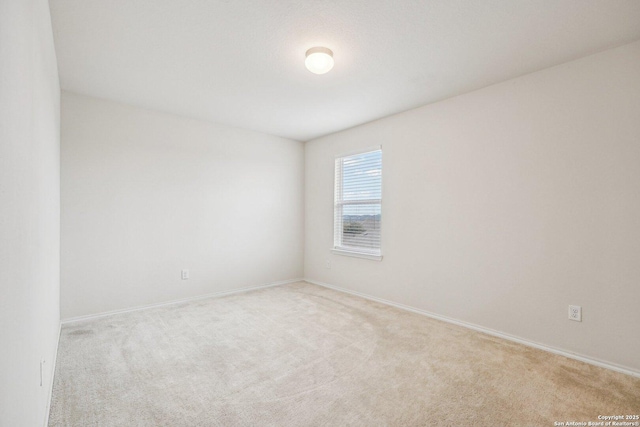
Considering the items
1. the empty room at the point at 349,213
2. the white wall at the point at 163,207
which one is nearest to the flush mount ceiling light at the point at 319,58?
the empty room at the point at 349,213

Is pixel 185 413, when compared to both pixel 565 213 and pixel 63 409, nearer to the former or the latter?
pixel 63 409

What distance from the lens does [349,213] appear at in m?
4.52

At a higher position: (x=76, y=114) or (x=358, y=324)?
(x=76, y=114)

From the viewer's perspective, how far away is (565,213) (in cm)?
251

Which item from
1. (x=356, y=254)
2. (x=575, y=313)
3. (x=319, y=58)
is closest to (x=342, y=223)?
(x=356, y=254)

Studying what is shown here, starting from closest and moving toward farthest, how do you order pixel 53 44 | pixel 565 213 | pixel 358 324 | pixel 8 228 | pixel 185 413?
pixel 8 228, pixel 185 413, pixel 53 44, pixel 565 213, pixel 358 324

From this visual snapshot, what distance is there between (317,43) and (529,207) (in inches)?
94.1

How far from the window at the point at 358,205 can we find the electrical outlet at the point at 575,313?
6.60 feet

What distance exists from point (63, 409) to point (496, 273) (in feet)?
11.7

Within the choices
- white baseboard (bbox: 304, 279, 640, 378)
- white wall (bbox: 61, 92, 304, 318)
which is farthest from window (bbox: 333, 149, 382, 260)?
white wall (bbox: 61, 92, 304, 318)

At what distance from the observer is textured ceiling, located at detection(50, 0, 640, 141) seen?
6.27ft

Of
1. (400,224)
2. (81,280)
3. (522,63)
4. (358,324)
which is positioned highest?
(522,63)

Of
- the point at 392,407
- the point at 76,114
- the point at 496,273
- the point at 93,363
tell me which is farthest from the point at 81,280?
the point at 496,273

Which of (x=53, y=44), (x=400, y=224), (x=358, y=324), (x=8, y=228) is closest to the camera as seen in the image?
(x=8, y=228)
